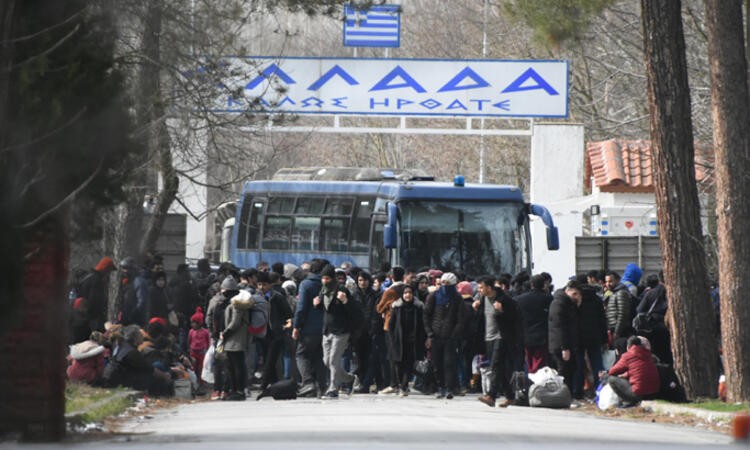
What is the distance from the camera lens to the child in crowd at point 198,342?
2280cm

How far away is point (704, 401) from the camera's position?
19.8 meters

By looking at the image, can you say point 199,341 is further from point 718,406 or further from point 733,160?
point 733,160

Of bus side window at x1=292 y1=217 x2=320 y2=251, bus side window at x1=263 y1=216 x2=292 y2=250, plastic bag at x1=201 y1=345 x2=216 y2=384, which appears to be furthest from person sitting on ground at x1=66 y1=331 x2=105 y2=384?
bus side window at x1=263 y1=216 x2=292 y2=250

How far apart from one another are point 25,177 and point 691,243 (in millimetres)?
8758

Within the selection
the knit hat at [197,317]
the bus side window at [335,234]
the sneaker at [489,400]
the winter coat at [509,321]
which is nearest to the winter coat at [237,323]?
the knit hat at [197,317]

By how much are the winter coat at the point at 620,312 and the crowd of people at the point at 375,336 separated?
20mm

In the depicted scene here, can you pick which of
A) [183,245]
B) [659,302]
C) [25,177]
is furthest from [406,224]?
[25,177]

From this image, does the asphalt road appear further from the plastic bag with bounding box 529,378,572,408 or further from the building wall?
the building wall

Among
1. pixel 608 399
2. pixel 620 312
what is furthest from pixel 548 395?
pixel 620 312

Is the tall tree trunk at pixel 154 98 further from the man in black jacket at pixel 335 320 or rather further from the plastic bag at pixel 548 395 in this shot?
the plastic bag at pixel 548 395

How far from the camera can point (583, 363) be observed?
21.8 meters

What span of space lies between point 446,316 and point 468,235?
24.9ft

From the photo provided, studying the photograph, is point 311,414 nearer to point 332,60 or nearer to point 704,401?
point 704,401

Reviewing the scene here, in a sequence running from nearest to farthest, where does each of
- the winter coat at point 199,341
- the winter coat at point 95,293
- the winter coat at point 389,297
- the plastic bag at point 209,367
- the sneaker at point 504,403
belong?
the sneaker at point 504,403 < the plastic bag at point 209,367 < the winter coat at point 389,297 < the winter coat at point 95,293 < the winter coat at point 199,341
